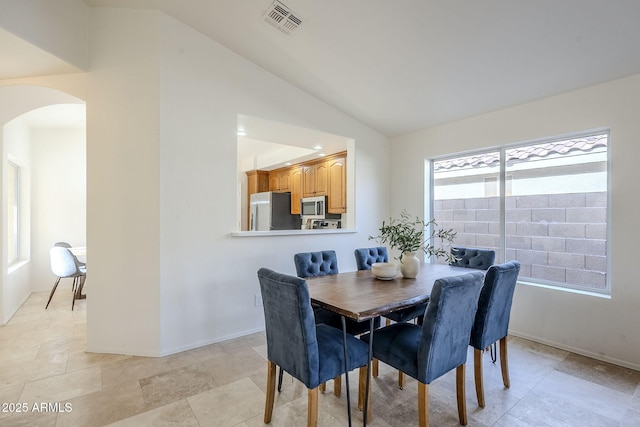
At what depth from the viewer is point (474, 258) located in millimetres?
3160

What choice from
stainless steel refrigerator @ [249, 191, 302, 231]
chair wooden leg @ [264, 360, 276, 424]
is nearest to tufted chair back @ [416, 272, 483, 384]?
chair wooden leg @ [264, 360, 276, 424]

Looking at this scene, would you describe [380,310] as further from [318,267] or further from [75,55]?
[75,55]

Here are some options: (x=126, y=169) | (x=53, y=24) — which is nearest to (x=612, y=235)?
(x=126, y=169)

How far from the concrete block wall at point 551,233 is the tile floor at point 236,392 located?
0.78 meters

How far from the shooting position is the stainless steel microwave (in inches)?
198

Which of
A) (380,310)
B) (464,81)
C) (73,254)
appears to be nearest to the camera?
(380,310)

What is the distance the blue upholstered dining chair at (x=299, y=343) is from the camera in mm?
1649

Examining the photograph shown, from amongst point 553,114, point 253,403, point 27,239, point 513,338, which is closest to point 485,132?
point 553,114

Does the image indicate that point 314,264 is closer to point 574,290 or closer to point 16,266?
point 574,290

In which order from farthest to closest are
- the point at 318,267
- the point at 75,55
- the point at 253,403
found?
the point at 318,267
the point at 75,55
the point at 253,403

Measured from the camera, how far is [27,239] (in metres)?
4.88

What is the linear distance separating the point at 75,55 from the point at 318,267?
109 inches

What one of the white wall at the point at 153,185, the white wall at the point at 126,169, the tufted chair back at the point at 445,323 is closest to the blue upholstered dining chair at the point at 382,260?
the tufted chair back at the point at 445,323

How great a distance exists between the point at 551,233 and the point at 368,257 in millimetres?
1873
